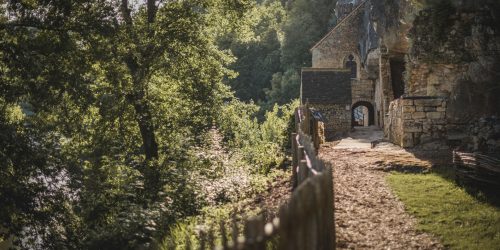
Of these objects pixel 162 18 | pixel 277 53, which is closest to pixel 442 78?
pixel 162 18

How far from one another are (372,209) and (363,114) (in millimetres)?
38422

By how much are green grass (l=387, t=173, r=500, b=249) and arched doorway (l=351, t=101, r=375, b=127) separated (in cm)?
2419

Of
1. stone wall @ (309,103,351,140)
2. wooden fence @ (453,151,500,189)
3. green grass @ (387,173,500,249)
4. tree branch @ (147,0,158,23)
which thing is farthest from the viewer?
stone wall @ (309,103,351,140)

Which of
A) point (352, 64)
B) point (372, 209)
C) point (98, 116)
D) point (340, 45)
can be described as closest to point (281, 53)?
point (340, 45)

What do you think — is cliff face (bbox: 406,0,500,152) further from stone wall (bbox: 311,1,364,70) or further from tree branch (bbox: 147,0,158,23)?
stone wall (bbox: 311,1,364,70)

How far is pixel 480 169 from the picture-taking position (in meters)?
8.34

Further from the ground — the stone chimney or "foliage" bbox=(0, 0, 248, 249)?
the stone chimney

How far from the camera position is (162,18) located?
14.0m

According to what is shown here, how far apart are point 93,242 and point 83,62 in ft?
13.2

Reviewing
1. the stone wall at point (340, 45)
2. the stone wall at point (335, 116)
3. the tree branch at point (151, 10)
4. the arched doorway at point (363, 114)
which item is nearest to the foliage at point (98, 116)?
the tree branch at point (151, 10)

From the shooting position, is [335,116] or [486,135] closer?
[486,135]

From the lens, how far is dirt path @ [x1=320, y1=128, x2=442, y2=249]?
6.45m

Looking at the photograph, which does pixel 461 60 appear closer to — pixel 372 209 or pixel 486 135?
pixel 486 135

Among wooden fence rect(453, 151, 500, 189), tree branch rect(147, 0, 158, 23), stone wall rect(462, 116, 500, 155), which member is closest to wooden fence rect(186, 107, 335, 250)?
wooden fence rect(453, 151, 500, 189)
